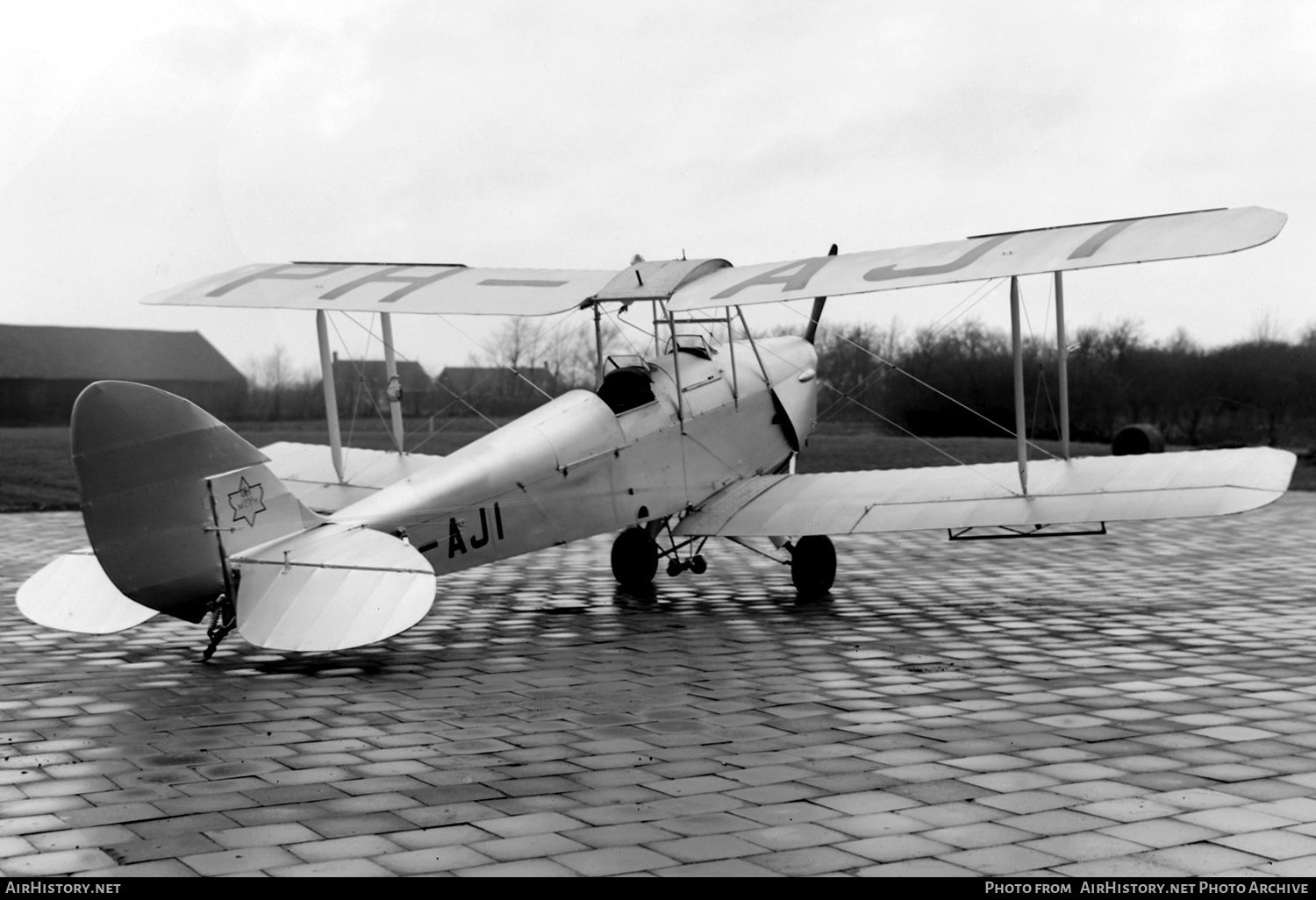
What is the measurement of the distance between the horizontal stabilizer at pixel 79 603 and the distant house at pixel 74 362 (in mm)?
6055

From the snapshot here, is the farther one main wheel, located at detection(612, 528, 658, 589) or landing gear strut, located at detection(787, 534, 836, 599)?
main wheel, located at detection(612, 528, 658, 589)

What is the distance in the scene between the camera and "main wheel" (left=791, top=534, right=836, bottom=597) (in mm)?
9820

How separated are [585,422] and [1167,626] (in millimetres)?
4078

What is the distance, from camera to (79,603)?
683 centimetres

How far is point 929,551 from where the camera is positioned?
13250 millimetres

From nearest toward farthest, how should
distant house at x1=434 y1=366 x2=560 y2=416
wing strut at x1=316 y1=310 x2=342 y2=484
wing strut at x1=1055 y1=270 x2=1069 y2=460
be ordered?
wing strut at x1=1055 y1=270 x2=1069 y2=460 → wing strut at x1=316 y1=310 x2=342 y2=484 → distant house at x1=434 y1=366 x2=560 y2=416

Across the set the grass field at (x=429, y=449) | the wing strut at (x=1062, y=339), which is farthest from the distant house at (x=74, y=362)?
the wing strut at (x=1062, y=339)

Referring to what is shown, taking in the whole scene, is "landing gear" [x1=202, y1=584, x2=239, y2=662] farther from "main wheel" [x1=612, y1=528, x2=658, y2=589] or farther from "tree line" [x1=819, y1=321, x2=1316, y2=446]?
"tree line" [x1=819, y1=321, x2=1316, y2=446]

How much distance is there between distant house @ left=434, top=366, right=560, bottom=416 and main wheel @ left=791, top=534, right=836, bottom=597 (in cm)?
326

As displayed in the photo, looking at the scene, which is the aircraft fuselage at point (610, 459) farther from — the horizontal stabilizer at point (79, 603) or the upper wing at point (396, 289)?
the horizontal stabilizer at point (79, 603)

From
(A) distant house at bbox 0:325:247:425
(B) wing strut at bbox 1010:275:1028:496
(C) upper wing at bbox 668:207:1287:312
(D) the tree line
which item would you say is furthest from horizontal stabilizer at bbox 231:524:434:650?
(D) the tree line

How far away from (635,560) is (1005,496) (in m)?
2.91

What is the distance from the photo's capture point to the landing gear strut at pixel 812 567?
9820 millimetres
